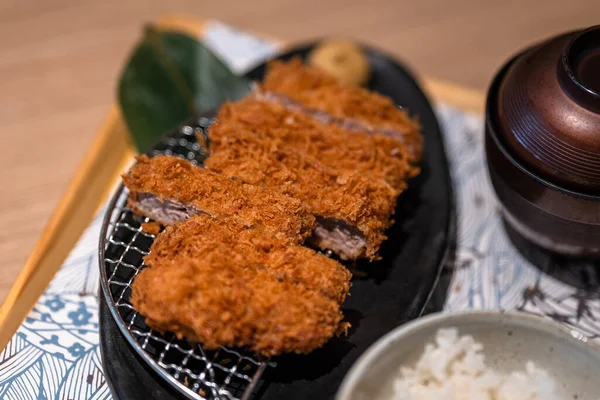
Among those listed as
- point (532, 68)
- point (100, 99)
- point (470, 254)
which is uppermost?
point (532, 68)

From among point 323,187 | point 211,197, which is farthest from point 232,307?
point 323,187

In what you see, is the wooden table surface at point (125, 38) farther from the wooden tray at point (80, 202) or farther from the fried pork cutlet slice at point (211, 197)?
the fried pork cutlet slice at point (211, 197)

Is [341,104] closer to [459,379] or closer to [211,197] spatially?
[211,197]

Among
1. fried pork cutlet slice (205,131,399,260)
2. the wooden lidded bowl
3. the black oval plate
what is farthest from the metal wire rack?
the wooden lidded bowl

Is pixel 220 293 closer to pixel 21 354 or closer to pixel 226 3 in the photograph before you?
pixel 21 354

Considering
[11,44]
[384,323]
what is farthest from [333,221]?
[11,44]
